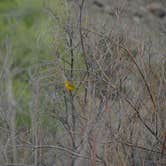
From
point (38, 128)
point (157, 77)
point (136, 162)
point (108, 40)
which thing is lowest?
point (136, 162)

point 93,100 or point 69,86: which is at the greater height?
point 69,86

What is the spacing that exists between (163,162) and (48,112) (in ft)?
3.46

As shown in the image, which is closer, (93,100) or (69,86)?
(93,100)

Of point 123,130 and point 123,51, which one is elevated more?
point 123,51

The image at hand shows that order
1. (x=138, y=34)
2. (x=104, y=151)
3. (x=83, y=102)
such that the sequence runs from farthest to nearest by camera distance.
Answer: (x=138, y=34), (x=83, y=102), (x=104, y=151)

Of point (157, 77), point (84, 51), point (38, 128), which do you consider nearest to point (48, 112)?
point (38, 128)

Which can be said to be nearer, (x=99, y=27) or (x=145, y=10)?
(x=99, y=27)

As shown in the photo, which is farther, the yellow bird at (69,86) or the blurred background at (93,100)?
the yellow bird at (69,86)

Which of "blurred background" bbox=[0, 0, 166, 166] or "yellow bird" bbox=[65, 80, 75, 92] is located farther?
"yellow bird" bbox=[65, 80, 75, 92]

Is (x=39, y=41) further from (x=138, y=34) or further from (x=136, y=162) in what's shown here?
(x=136, y=162)

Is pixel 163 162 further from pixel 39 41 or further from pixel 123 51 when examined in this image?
pixel 39 41

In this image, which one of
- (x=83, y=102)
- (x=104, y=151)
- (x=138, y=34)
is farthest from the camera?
(x=138, y=34)

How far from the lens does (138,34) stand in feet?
15.4

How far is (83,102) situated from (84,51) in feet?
1.38
